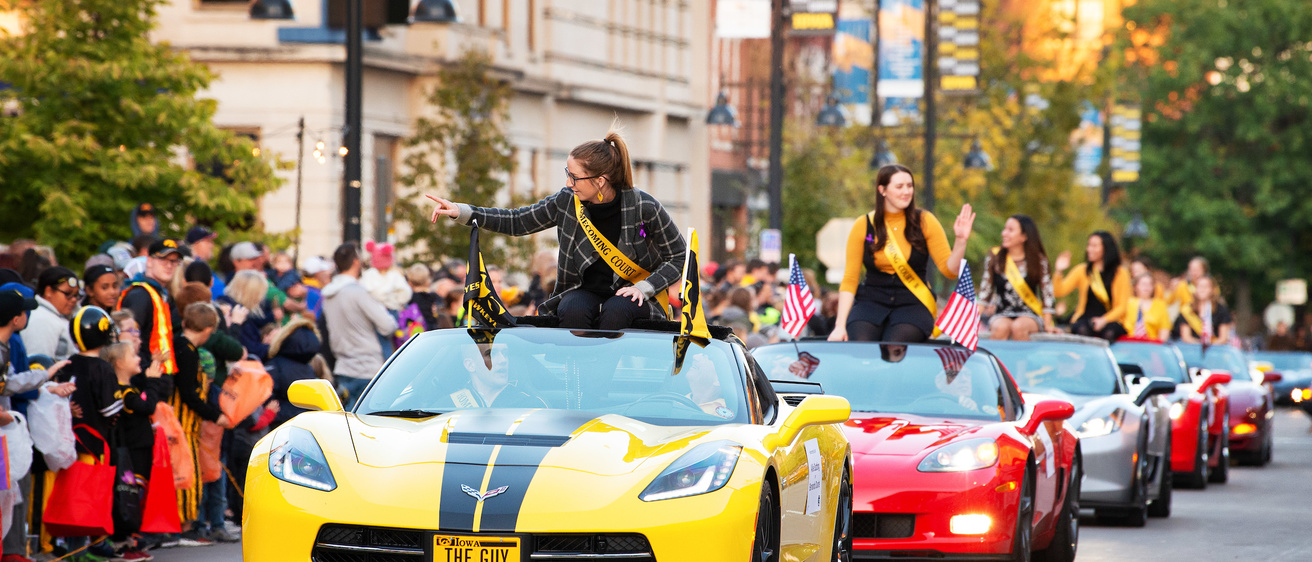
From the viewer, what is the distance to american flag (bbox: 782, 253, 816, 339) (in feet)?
42.8

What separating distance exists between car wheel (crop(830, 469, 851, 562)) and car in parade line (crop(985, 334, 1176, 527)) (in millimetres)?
4447

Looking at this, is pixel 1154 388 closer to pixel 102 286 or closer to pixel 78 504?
pixel 102 286

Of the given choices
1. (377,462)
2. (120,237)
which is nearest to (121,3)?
(120,237)

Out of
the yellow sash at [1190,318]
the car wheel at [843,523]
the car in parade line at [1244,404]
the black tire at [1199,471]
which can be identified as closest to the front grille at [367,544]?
the car wheel at [843,523]

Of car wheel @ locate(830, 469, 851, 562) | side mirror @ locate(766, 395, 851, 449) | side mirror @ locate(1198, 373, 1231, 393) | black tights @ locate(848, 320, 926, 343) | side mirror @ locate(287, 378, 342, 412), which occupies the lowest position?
side mirror @ locate(1198, 373, 1231, 393)

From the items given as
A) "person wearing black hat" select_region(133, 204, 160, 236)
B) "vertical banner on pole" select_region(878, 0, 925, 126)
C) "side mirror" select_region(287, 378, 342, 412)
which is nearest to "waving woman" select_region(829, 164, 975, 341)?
"side mirror" select_region(287, 378, 342, 412)

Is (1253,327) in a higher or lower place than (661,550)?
lower

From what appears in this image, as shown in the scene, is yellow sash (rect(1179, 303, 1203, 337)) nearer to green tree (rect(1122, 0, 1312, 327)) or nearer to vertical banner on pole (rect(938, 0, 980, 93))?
vertical banner on pole (rect(938, 0, 980, 93))

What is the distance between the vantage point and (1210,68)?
72.6 m

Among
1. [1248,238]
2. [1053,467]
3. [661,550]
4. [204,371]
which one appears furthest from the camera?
[1248,238]

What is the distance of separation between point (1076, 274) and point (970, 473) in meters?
9.11

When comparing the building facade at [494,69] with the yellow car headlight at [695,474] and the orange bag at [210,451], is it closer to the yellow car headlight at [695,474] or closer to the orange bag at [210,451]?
the orange bag at [210,451]

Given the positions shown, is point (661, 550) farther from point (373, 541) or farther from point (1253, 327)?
point (1253, 327)

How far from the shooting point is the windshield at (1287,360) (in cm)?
4034
